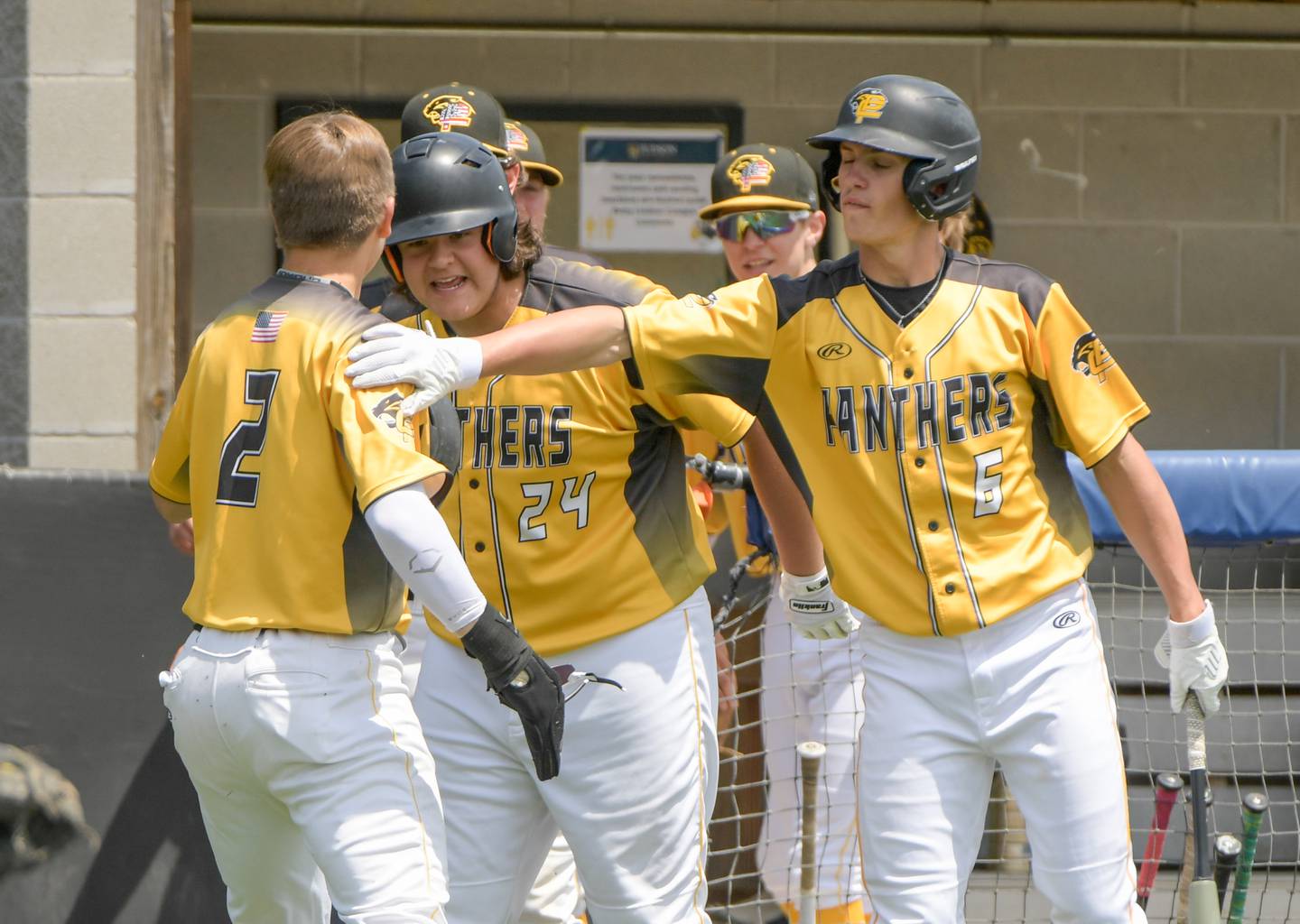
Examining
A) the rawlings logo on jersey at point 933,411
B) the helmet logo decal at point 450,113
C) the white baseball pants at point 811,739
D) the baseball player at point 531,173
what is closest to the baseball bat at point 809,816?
the white baseball pants at point 811,739

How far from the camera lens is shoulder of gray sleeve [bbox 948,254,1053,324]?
10.2 feet

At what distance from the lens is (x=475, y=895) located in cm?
317

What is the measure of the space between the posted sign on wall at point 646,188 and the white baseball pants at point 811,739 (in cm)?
262

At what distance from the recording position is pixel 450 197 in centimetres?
307

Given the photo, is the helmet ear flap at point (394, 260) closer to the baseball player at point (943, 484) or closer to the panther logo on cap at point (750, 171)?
the baseball player at point (943, 484)

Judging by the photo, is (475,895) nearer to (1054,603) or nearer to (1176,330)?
(1054,603)

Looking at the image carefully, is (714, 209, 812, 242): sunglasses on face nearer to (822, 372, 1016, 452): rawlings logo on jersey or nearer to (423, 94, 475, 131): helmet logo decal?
(423, 94, 475, 131): helmet logo decal

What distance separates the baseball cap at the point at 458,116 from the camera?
4.15 m

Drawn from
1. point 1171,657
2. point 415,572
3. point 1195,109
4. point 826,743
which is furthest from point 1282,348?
point 415,572

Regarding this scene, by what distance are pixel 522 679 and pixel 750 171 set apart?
2.54 metres

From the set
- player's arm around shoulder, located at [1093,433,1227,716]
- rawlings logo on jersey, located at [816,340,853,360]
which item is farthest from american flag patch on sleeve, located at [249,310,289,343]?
player's arm around shoulder, located at [1093,433,1227,716]

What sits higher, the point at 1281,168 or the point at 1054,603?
the point at 1281,168

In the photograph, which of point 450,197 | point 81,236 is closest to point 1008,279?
point 450,197

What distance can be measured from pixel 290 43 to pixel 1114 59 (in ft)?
11.1
